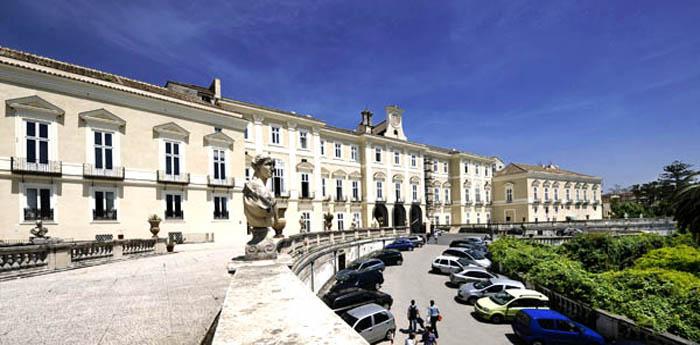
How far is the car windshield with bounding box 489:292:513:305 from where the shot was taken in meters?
14.9

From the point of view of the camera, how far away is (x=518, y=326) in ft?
41.4

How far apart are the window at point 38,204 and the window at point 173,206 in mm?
5851

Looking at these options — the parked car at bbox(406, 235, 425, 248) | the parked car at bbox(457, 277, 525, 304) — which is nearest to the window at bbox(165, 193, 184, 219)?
the parked car at bbox(457, 277, 525, 304)

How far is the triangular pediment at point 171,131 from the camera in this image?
22.0 m

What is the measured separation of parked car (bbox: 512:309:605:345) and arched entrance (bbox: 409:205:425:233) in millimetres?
30777

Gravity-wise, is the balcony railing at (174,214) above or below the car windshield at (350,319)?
above

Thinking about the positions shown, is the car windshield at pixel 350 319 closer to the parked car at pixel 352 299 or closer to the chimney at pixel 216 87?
the parked car at pixel 352 299

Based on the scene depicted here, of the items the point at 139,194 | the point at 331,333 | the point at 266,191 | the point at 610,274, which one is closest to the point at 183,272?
the point at 266,191

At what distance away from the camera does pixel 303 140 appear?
32219 mm

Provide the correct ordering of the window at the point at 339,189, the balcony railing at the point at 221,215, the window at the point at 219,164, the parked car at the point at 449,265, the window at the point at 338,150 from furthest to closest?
the window at the point at 338,150
the window at the point at 339,189
the window at the point at 219,164
the balcony railing at the point at 221,215
the parked car at the point at 449,265

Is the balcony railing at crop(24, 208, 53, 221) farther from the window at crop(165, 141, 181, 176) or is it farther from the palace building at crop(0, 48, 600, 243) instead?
the window at crop(165, 141, 181, 176)

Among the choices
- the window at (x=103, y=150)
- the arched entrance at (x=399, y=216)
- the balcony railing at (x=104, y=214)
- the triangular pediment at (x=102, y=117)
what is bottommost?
the arched entrance at (x=399, y=216)

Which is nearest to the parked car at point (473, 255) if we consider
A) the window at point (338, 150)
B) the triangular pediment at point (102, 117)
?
the window at point (338, 150)

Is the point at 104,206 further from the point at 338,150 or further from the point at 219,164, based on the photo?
the point at 338,150
